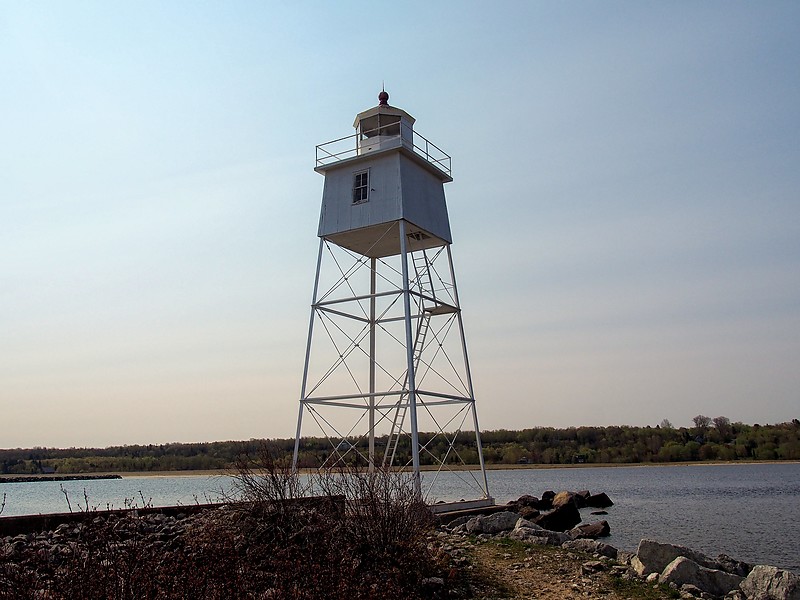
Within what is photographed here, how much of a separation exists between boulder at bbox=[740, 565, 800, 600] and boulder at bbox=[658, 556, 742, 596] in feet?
1.00

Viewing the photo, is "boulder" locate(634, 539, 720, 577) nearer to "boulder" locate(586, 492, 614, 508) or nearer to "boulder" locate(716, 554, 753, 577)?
"boulder" locate(716, 554, 753, 577)

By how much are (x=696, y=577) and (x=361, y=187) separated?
14364mm

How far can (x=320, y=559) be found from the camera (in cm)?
989

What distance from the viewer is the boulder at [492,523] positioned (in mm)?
18500

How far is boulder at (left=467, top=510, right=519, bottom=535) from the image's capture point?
1850 cm

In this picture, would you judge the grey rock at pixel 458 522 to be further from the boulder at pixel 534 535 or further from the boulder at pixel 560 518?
the boulder at pixel 560 518

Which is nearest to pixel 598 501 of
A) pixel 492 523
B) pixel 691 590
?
pixel 492 523

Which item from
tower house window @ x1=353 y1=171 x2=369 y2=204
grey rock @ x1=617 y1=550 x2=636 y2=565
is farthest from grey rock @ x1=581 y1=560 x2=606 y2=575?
tower house window @ x1=353 y1=171 x2=369 y2=204

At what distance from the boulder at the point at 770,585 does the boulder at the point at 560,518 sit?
1117cm

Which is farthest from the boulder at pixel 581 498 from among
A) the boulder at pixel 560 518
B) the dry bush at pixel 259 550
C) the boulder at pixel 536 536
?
the dry bush at pixel 259 550

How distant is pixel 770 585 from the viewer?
537 inches

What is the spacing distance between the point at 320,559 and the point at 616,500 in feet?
127

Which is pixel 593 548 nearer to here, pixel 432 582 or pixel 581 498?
pixel 432 582

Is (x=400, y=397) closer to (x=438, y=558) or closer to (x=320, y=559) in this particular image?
(x=438, y=558)
